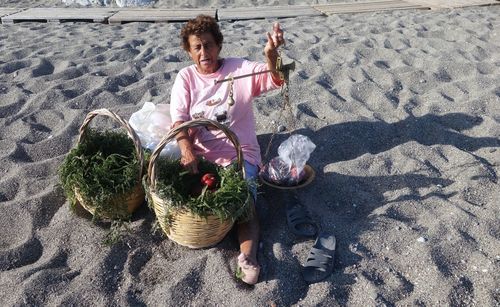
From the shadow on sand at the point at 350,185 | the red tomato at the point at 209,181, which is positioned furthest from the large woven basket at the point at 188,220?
the shadow on sand at the point at 350,185

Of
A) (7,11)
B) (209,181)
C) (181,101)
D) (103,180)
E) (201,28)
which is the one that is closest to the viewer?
(209,181)

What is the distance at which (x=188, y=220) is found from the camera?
Answer: 2.21 m

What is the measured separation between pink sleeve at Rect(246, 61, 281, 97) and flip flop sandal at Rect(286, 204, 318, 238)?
676 mm

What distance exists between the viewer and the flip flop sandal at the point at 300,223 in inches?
96.5

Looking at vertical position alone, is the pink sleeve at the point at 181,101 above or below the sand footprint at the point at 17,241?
above

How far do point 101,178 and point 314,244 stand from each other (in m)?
1.11

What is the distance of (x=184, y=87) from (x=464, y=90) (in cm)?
243

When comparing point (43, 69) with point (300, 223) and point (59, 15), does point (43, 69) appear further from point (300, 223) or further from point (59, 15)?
point (300, 223)

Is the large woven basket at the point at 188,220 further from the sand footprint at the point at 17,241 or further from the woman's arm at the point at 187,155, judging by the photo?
the sand footprint at the point at 17,241

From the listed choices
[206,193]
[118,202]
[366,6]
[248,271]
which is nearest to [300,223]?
[248,271]

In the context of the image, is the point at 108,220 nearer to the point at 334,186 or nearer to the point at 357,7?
the point at 334,186

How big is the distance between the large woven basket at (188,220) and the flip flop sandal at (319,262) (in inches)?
16.2

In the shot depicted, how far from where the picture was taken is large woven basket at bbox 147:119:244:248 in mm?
2162

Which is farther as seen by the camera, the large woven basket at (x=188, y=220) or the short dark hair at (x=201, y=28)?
the short dark hair at (x=201, y=28)
